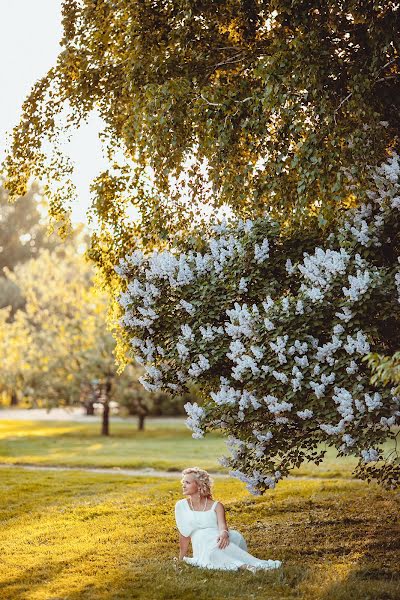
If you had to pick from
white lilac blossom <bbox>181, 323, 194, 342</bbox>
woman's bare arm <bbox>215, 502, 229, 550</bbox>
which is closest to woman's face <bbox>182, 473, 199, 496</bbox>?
woman's bare arm <bbox>215, 502, 229, 550</bbox>

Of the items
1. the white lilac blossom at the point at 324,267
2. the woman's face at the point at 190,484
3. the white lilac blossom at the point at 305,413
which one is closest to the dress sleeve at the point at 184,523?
the woman's face at the point at 190,484

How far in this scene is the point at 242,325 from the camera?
888 cm

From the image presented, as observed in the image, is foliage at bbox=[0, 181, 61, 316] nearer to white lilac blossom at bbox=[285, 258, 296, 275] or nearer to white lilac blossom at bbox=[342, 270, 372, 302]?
white lilac blossom at bbox=[285, 258, 296, 275]

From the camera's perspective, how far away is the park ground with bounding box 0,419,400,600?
7594mm

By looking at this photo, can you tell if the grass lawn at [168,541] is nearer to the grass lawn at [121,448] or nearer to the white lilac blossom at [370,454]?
the white lilac blossom at [370,454]

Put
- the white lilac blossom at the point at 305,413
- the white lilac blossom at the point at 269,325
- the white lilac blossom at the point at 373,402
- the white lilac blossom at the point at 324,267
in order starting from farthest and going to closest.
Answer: the white lilac blossom at the point at 324,267 → the white lilac blossom at the point at 269,325 → the white lilac blossom at the point at 305,413 → the white lilac blossom at the point at 373,402

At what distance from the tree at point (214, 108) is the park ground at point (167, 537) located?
12.0 feet

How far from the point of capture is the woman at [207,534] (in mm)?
8297

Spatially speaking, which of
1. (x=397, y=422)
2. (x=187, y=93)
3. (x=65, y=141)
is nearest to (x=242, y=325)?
(x=397, y=422)

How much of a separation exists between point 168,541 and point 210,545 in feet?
5.92

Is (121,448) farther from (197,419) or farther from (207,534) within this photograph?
(207,534)

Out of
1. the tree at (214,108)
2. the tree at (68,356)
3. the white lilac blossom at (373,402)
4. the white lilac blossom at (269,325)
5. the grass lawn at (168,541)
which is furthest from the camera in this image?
the tree at (68,356)

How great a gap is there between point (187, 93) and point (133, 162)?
6.58 feet

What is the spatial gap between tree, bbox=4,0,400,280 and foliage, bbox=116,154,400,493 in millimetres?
526
